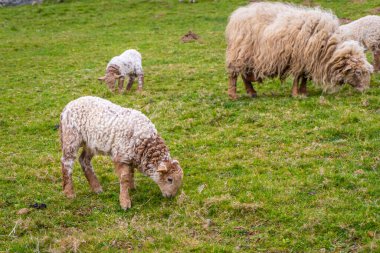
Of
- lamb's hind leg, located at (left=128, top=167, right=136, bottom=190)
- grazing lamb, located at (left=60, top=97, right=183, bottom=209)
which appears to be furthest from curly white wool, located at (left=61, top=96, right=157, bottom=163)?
lamb's hind leg, located at (left=128, top=167, right=136, bottom=190)

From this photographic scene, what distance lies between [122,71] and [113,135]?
9.14 meters

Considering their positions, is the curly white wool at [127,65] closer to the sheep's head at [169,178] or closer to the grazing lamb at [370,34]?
the grazing lamb at [370,34]

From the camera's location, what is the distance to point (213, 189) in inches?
339

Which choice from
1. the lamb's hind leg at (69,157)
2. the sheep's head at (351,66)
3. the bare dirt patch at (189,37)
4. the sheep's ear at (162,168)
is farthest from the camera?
the bare dirt patch at (189,37)

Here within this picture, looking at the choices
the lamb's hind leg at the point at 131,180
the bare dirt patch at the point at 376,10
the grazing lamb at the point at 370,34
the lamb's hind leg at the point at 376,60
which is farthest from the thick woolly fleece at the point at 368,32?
the bare dirt patch at the point at 376,10

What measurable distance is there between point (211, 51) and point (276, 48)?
33.9 feet

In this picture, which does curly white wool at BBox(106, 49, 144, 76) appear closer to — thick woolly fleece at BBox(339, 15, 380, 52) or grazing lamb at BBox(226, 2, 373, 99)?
grazing lamb at BBox(226, 2, 373, 99)

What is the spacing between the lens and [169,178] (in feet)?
27.7

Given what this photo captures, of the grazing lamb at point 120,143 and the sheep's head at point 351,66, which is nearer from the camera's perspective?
the grazing lamb at point 120,143

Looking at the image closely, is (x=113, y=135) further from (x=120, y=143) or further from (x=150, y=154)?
(x=150, y=154)

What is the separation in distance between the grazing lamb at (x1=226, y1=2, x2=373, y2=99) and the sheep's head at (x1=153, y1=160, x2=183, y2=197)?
612cm

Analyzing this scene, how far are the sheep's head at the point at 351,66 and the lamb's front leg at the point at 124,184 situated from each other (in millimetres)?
7257

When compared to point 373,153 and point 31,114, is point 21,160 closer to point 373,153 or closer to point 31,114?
point 31,114

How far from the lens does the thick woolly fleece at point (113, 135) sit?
8.57m
